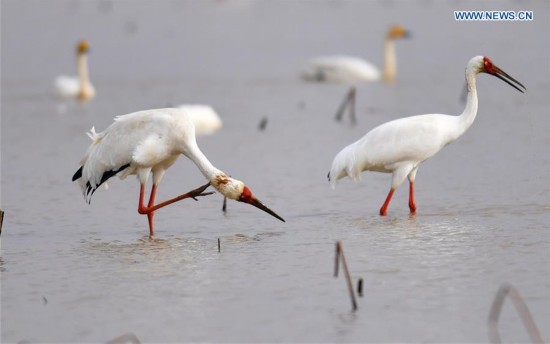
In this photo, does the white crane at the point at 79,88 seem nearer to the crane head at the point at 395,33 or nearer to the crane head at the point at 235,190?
the crane head at the point at 395,33

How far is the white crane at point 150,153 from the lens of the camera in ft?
31.1

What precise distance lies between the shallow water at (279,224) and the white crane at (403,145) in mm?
412

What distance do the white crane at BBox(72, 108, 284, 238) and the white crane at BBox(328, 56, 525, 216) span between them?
1.12 metres

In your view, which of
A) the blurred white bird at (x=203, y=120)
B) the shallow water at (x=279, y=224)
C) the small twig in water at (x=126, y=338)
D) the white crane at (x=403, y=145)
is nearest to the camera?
the small twig in water at (x=126, y=338)

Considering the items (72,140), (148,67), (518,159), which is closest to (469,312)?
(518,159)

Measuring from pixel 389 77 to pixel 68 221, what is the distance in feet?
39.3

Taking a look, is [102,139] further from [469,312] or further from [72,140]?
[72,140]

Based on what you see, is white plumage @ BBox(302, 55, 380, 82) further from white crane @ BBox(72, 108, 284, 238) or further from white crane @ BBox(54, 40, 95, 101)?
white crane @ BBox(72, 108, 284, 238)

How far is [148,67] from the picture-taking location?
25.0 meters

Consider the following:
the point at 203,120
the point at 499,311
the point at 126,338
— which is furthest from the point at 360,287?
the point at 203,120

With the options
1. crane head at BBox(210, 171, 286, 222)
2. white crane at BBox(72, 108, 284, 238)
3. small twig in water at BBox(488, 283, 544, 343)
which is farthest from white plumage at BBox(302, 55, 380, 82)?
small twig in water at BBox(488, 283, 544, 343)

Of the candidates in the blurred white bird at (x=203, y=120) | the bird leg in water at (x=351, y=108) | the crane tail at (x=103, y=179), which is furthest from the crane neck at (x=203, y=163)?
the bird leg in water at (x=351, y=108)

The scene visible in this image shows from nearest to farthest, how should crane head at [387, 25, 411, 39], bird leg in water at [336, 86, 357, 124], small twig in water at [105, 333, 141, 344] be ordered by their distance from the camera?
small twig in water at [105, 333, 141, 344], bird leg in water at [336, 86, 357, 124], crane head at [387, 25, 411, 39]

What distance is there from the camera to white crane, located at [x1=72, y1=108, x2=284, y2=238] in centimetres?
948
